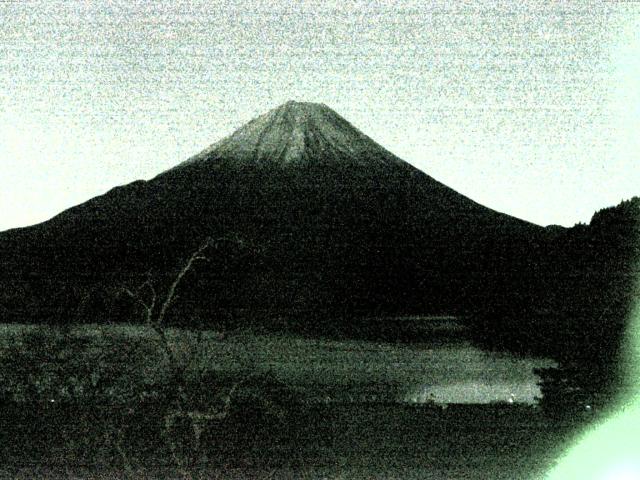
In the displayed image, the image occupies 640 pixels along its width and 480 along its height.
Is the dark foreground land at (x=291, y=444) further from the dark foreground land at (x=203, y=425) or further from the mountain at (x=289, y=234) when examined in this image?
the mountain at (x=289, y=234)

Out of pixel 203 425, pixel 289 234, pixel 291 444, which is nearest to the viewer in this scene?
pixel 203 425

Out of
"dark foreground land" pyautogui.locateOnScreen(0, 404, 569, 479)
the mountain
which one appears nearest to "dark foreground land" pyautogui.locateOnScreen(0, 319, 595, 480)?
"dark foreground land" pyautogui.locateOnScreen(0, 404, 569, 479)

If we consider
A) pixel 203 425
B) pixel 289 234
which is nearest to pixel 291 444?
pixel 203 425

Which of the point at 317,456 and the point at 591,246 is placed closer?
the point at 317,456

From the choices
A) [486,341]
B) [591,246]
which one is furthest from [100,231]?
[591,246]

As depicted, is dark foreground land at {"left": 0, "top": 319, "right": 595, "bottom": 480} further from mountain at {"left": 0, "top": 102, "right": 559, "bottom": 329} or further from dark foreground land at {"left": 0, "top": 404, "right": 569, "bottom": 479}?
mountain at {"left": 0, "top": 102, "right": 559, "bottom": 329}

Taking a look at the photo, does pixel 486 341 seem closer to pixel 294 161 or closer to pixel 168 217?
pixel 168 217

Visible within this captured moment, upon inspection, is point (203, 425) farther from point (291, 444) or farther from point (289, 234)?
point (289, 234)
